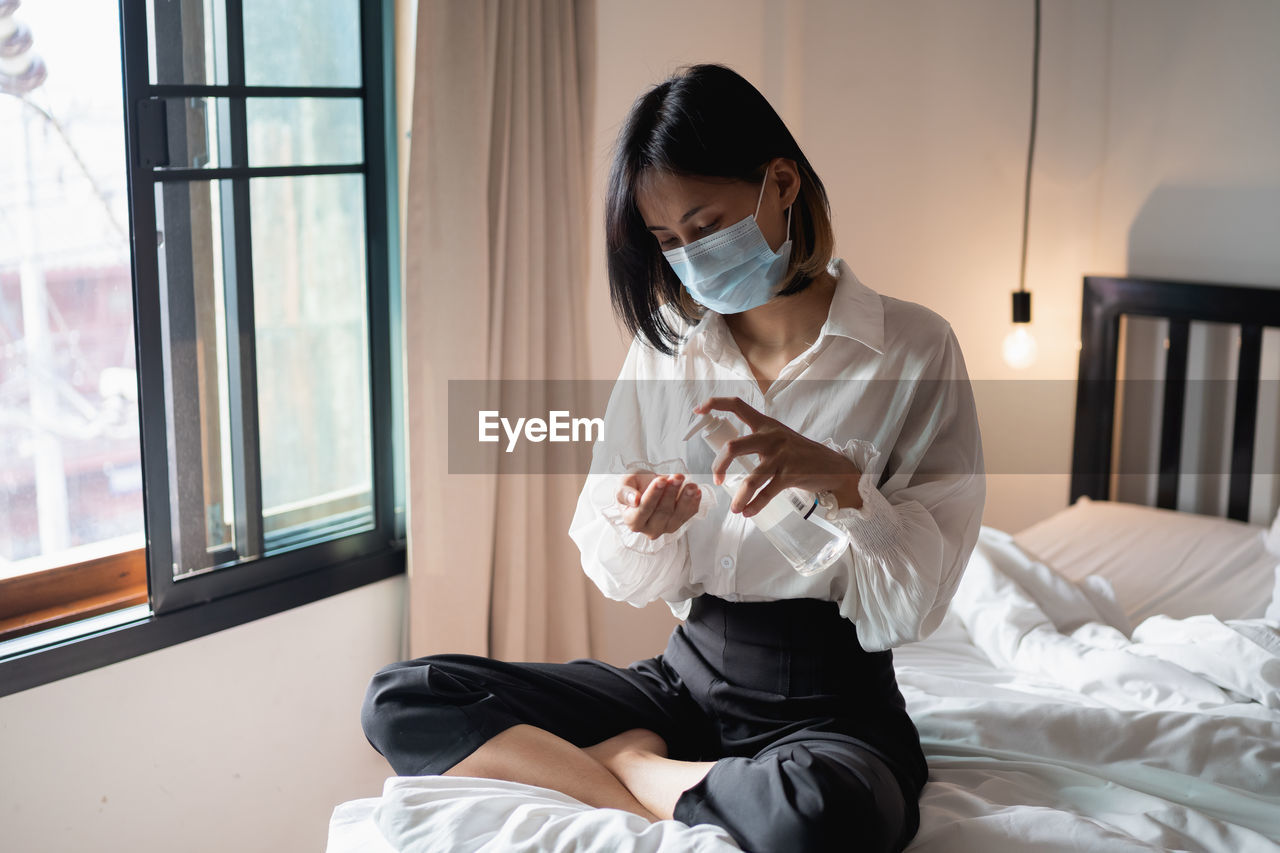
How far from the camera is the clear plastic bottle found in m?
1.21

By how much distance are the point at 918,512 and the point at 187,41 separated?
1.39 meters

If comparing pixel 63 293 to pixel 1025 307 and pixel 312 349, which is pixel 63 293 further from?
pixel 1025 307

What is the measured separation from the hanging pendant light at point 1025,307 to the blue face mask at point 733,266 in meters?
1.56

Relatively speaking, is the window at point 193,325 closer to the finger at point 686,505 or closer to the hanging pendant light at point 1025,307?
the finger at point 686,505

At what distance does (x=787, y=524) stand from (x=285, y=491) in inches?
45.8

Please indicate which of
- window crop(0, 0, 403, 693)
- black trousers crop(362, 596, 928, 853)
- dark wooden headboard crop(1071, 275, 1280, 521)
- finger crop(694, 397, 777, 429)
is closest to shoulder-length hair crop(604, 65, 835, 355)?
finger crop(694, 397, 777, 429)

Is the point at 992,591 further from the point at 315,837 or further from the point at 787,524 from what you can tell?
the point at 315,837

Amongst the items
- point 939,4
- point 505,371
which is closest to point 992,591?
point 505,371

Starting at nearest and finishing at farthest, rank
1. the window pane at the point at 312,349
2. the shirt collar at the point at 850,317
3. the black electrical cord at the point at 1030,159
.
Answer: the shirt collar at the point at 850,317 → the window pane at the point at 312,349 → the black electrical cord at the point at 1030,159

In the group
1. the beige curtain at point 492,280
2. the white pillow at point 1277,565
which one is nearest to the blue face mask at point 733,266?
the beige curtain at point 492,280

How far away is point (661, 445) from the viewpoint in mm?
1502

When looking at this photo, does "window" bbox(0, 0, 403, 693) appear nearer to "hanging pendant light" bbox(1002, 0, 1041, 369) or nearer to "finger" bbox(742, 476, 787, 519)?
"finger" bbox(742, 476, 787, 519)

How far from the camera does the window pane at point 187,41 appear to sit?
1.73m

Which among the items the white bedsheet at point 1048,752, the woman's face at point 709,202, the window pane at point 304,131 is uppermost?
the window pane at point 304,131
